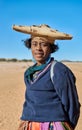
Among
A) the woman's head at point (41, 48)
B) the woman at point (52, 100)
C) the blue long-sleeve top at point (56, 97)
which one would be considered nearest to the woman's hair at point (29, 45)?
the woman's head at point (41, 48)

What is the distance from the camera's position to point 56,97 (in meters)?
4.55

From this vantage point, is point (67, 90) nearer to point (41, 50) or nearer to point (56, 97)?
point (56, 97)

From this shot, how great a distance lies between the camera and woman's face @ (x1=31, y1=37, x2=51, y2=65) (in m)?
4.71

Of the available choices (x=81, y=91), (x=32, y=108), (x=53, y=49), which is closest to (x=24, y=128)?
(x=32, y=108)

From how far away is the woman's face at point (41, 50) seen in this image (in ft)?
15.4

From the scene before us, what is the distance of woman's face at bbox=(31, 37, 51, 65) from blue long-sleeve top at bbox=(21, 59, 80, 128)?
0.57 ft

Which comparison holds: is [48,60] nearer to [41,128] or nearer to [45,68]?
[45,68]

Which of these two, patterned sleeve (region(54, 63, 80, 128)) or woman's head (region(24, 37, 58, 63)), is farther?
woman's head (region(24, 37, 58, 63))

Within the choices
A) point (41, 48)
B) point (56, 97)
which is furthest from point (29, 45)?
point (56, 97)

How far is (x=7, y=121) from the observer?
35.1ft

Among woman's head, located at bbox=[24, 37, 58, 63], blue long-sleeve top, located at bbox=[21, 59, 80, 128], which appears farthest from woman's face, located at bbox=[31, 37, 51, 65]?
blue long-sleeve top, located at bbox=[21, 59, 80, 128]

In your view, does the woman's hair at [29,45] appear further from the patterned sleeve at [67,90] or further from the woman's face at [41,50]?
the patterned sleeve at [67,90]

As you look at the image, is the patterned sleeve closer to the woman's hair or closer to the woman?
the woman

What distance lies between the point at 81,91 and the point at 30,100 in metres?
11.9
